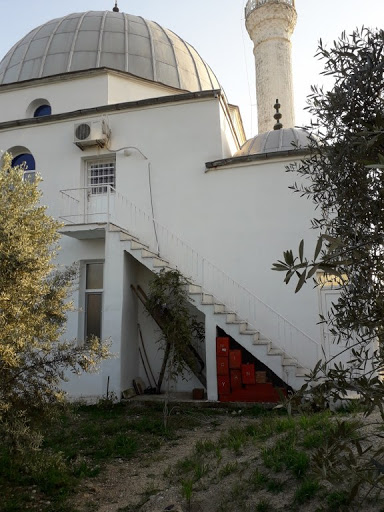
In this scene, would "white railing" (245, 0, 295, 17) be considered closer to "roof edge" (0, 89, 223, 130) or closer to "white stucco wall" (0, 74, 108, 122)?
"white stucco wall" (0, 74, 108, 122)

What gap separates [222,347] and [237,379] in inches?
29.5

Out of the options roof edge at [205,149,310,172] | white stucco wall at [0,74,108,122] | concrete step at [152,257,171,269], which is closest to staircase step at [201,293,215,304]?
concrete step at [152,257,171,269]

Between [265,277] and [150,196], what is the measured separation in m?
3.68

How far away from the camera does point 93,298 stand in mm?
11969

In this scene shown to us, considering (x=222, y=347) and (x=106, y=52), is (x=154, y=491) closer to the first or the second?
(x=222, y=347)

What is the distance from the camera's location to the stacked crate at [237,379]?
32.7 ft

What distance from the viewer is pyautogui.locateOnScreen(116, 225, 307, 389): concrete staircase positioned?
965cm

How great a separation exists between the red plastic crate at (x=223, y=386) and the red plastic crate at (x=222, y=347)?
514mm

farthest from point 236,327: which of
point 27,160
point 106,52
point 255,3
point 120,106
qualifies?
point 255,3

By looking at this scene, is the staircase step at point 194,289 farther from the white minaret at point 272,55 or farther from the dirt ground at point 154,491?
the white minaret at point 272,55

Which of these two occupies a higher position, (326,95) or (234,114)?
(234,114)

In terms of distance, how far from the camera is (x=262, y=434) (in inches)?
267

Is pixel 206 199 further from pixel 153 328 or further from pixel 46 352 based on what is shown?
pixel 46 352

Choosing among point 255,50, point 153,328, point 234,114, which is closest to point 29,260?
point 153,328
